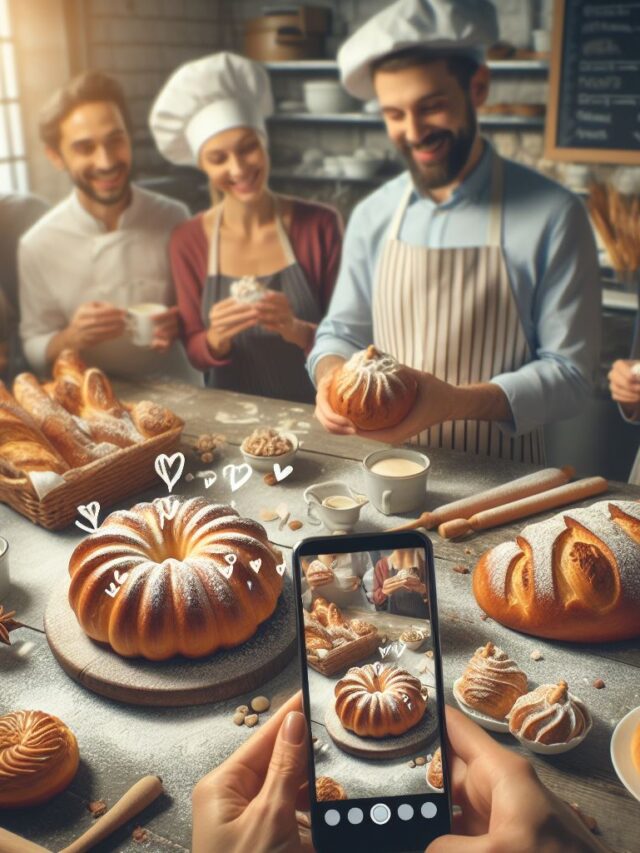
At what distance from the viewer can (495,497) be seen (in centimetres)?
143

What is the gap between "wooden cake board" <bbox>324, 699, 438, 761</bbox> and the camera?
0.88m

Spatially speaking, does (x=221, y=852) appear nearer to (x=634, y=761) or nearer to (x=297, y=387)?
(x=634, y=761)

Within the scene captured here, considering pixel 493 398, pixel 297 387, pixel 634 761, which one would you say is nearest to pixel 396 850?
pixel 634 761

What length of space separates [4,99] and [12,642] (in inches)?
83.6

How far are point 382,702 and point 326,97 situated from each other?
108 inches

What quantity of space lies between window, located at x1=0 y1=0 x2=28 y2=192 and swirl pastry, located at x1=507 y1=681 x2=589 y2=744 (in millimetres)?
2432

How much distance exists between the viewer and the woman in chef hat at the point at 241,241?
2.34 meters

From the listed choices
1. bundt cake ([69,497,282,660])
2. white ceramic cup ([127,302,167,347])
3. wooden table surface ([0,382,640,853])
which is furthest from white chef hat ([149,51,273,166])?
bundt cake ([69,497,282,660])

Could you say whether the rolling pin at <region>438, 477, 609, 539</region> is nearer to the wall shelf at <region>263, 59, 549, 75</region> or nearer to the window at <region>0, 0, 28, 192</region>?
the wall shelf at <region>263, 59, 549, 75</region>

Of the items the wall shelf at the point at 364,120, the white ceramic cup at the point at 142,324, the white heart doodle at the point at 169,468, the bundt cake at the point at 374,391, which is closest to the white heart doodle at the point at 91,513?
the white heart doodle at the point at 169,468

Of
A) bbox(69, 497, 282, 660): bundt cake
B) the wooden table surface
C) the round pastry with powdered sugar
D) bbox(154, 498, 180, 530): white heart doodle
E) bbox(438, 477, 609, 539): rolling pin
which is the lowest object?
the wooden table surface

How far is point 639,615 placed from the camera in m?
1.09

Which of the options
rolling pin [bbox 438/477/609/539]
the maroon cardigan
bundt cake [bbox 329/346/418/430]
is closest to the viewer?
rolling pin [bbox 438/477/609/539]

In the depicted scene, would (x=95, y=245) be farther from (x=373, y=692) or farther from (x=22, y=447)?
(x=373, y=692)
